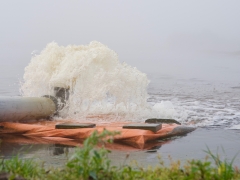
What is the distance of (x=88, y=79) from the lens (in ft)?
35.2

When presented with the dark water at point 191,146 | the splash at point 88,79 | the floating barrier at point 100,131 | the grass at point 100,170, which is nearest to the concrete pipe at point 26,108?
the floating barrier at point 100,131

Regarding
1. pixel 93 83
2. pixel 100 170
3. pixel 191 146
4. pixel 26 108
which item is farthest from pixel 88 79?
pixel 100 170

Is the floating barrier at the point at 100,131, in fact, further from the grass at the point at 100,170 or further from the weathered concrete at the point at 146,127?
the grass at the point at 100,170

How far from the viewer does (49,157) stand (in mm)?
6879

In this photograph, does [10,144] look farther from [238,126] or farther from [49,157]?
[238,126]

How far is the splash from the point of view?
1067 centimetres

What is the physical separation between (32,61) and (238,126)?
18.4 ft

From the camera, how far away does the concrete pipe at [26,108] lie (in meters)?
9.34

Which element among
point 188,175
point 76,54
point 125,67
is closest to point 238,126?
point 125,67

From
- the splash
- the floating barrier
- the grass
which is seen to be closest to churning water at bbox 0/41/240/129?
the splash

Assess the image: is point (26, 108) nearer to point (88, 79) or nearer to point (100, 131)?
point (88, 79)

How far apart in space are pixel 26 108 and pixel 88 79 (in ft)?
5.76

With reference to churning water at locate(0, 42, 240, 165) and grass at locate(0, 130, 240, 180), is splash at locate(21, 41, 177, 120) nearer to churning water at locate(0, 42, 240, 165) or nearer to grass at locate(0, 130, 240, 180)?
churning water at locate(0, 42, 240, 165)

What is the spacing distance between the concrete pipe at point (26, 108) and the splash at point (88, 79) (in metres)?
0.48
